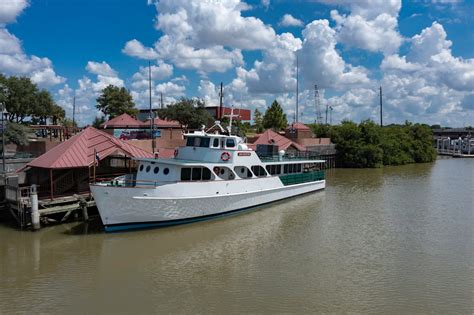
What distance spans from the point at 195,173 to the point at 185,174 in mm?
594

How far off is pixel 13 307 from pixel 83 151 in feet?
38.7

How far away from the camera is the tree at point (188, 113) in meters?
48.7

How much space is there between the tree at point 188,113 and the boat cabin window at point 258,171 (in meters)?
24.5

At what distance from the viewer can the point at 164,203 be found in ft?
63.7

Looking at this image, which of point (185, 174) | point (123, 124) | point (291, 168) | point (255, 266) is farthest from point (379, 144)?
point (255, 266)

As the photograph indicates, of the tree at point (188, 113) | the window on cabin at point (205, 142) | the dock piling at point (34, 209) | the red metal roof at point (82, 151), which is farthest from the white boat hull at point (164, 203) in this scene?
the tree at point (188, 113)

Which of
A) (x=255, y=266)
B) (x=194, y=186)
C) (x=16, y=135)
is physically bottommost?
(x=255, y=266)

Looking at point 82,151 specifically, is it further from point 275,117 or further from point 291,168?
point 275,117

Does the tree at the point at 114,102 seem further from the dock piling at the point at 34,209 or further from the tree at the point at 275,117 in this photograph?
the dock piling at the point at 34,209

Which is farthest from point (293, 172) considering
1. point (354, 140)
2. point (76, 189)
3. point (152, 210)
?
point (354, 140)

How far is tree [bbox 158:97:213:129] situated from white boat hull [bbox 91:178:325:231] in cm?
2656

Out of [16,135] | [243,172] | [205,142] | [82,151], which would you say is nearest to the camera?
[82,151]

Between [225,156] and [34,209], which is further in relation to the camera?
[225,156]

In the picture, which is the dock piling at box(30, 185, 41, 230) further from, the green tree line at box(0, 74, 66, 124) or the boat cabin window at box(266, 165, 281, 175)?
the green tree line at box(0, 74, 66, 124)
